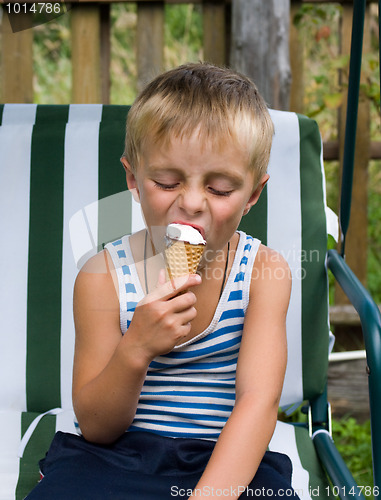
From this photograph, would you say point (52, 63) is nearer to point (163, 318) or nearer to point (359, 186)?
point (359, 186)

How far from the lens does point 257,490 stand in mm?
1098

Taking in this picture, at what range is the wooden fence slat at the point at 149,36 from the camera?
8.93 ft

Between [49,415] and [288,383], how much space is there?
60 centimetres

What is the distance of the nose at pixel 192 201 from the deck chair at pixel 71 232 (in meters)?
0.62

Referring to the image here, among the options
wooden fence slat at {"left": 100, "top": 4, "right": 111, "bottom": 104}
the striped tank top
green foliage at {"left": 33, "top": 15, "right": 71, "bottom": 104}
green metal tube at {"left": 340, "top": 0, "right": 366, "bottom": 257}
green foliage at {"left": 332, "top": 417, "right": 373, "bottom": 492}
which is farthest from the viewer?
green foliage at {"left": 33, "top": 15, "right": 71, "bottom": 104}

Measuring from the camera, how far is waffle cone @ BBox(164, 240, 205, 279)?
1066 millimetres

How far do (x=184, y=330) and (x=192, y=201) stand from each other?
21 centimetres

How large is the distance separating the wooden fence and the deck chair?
101 centimetres

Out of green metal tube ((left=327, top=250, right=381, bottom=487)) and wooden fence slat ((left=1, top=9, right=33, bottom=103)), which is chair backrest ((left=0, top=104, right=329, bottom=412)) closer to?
green metal tube ((left=327, top=250, right=381, bottom=487))

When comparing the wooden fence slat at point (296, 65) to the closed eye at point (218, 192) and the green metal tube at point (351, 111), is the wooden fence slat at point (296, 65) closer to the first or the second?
the green metal tube at point (351, 111)

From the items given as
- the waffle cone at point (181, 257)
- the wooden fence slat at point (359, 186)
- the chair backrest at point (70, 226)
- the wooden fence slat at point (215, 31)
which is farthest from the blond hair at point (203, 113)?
the wooden fence slat at point (359, 186)

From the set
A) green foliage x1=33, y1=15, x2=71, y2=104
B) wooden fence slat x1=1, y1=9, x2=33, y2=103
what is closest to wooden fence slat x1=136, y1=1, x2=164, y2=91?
wooden fence slat x1=1, y1=9, x2=33, y2=103

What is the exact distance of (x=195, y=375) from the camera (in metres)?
1.26

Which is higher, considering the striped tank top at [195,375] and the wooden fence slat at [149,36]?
the wooden fence slat at [149,36]
